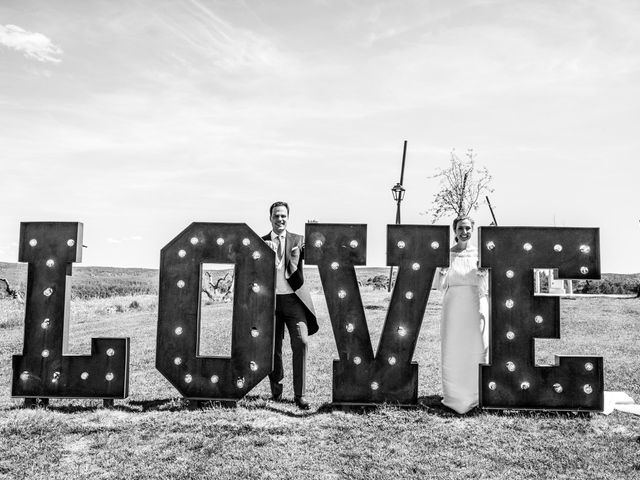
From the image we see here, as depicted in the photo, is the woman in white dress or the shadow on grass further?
the woman in white dress

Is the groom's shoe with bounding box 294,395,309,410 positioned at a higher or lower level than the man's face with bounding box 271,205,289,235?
lower

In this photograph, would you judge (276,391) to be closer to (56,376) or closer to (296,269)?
(296,269)

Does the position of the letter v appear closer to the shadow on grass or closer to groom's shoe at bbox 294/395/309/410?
the shadow on grass

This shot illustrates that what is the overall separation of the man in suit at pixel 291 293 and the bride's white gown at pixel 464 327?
158 cm

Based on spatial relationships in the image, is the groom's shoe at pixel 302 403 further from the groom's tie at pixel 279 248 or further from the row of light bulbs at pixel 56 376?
the row of light bulbs at pixel 56 376

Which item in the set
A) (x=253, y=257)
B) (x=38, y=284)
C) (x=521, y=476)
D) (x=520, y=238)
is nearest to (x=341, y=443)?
(x=521, y=476)

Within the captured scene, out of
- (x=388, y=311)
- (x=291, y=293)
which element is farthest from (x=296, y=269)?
(x=388, y=311)

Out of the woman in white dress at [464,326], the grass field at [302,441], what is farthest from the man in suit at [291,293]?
the woman in white dress at [464,326]

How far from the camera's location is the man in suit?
6777 mm

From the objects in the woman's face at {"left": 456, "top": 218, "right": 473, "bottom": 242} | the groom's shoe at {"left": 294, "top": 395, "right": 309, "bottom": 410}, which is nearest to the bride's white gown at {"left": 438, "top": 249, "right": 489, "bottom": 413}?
the woman's face at {"left": 456, "top": 218, "right": 473, "bottom": 242}

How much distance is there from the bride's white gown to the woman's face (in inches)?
6.4

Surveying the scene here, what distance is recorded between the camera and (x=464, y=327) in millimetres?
6711

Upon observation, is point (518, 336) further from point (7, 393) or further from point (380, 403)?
point (7, 393)

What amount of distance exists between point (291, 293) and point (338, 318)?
0.64 metres
